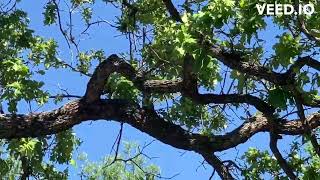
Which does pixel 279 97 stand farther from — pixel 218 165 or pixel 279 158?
pixel 218 165

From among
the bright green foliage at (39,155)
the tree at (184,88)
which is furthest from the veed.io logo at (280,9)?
the bright green foliage at (39,155)

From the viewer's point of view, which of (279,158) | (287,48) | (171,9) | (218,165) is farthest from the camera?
(171,9)

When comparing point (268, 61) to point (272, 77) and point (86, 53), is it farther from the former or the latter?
point (86, 53)

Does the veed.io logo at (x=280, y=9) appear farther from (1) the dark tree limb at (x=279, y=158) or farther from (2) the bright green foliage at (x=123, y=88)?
(2) the bright green foliage at (x=123, y=88)

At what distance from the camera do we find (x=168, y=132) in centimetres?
643

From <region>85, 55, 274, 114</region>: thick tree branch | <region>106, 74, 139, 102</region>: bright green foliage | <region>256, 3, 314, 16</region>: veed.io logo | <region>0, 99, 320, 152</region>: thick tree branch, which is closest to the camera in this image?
<region>256, 3, 314, 16</region>: veed.io logo

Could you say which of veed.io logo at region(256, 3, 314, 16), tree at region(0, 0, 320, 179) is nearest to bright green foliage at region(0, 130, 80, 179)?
tree at region(0, 0, 320, 179)

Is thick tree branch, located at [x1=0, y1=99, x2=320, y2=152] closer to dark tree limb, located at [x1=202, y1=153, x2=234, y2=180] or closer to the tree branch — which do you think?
dark tree limb, located at [x1=202, y1=153, x2=234, y2=180]

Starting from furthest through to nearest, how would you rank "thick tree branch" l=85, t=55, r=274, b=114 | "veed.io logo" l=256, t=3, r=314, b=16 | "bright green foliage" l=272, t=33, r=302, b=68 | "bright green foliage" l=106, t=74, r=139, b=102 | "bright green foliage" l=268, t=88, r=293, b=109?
"bright green foliage" l=106, t=74, r=139, b=102 → "thick tree branch" l=85, t=55, r=274, b=114 → "bright green foliage" l=268, t=88, r=293, b=109 → "bright green foliage" l=272, t=33, r=302, b=68 → "veed.io logo" l=256, t=3, r=314, b=16

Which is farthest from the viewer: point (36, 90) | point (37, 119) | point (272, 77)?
point (36, 90)

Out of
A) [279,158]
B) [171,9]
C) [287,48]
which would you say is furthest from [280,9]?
[171,9]

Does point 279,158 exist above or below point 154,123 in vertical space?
below

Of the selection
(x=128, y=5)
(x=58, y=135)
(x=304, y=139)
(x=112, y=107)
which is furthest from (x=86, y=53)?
(x=304, y=139)

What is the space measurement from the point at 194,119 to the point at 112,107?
1229 mm
